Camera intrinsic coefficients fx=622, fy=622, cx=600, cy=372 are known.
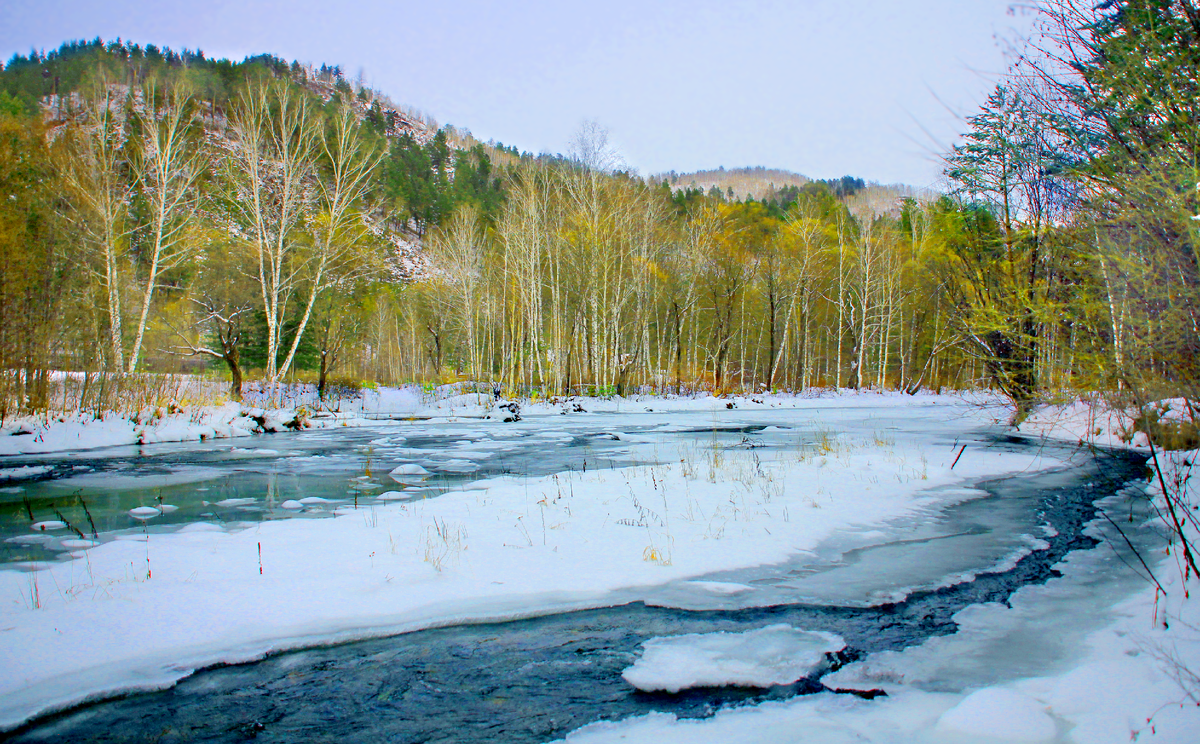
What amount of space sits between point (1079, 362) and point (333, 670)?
591cm

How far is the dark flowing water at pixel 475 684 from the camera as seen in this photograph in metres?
2.52

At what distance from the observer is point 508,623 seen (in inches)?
147

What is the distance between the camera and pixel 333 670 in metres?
3.06

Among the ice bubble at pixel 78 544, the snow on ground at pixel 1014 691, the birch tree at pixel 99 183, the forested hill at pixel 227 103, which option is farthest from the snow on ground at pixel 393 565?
the forested hill at pixel 227 103

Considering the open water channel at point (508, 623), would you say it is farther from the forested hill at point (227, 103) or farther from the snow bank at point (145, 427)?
the forested hill at point (227, 103)

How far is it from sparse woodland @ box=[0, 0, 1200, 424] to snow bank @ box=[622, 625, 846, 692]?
2454mm

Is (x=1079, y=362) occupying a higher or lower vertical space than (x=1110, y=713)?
higher

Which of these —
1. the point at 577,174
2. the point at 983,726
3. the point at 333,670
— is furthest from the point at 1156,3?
the point at 577,174

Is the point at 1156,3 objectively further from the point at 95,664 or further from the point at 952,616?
the point at 95,664

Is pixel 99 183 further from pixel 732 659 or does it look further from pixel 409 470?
pixel 732 659

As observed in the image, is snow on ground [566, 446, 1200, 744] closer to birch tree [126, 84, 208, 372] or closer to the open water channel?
the open water channel

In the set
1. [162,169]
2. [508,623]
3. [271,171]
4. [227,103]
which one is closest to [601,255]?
[271,171]

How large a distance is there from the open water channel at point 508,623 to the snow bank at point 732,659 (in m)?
0.07

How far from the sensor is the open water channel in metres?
2.59
